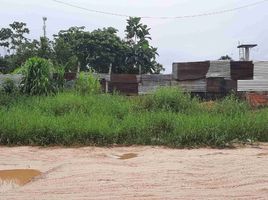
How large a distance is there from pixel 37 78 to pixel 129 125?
563 centimetres

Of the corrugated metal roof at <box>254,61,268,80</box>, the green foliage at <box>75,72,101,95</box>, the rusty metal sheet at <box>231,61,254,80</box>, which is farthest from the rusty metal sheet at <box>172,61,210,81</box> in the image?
the green foliage at <box>75,72,101,95</box>

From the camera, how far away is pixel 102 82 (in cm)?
1831

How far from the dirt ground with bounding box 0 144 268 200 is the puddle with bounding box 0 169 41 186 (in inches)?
5.3

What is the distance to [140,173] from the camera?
7676 mm

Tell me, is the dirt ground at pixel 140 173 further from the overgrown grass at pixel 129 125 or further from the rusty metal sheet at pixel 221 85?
the rusty metal sheet at pixel 221 85

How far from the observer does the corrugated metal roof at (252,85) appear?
16.6m

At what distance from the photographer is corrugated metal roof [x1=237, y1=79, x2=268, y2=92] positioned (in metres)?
16.6

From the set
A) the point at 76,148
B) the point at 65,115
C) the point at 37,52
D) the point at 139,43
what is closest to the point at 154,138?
the point at 76,148

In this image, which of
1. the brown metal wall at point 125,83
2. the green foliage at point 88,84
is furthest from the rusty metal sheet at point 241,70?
the green foliage at point 88,84

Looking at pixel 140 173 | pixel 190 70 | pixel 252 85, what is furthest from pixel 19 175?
pixel 252 85

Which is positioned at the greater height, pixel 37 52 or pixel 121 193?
pixel 37 52

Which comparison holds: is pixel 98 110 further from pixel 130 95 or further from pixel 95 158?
pixel 95 158

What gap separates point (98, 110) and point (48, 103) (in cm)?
178

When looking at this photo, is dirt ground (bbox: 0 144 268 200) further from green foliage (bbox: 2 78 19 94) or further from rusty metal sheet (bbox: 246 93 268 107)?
green foliage (bbox: 2 78 19 94)
